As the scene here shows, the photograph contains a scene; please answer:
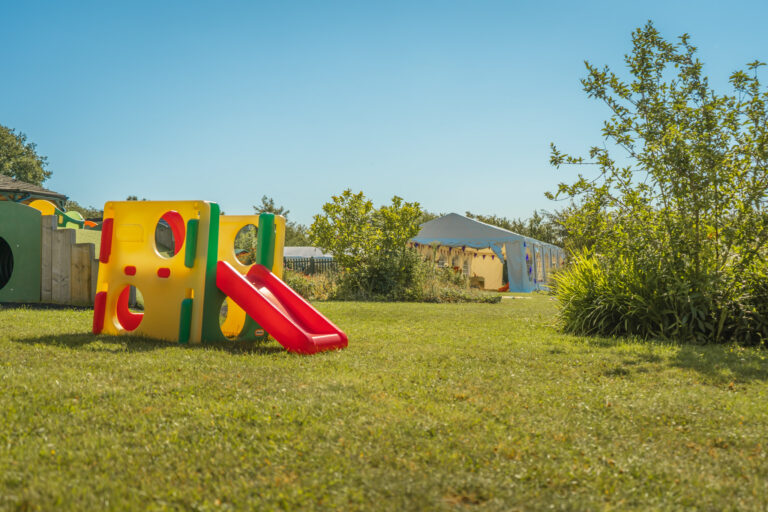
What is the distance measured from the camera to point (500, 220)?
156ft

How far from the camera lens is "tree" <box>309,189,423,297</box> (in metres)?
15.9

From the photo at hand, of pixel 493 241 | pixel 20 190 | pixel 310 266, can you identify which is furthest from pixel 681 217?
pixel 20 190

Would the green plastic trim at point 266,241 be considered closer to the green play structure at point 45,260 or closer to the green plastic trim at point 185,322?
the green plastic trim at point 185,322

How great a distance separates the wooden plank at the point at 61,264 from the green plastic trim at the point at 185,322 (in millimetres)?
5134

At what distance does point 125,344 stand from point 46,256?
556 cm

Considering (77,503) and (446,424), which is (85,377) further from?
(446,424)

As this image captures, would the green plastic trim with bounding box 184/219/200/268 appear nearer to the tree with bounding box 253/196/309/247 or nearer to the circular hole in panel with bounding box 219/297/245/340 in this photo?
the circular hole in panel with bounding box 219/297/245/340

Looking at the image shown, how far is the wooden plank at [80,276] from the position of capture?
10031 millimetres

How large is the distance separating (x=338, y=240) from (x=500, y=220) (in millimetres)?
33100

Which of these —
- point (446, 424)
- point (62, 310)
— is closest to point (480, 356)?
point (446, 424)

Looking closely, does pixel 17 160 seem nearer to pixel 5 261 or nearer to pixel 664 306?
pixel 5 261

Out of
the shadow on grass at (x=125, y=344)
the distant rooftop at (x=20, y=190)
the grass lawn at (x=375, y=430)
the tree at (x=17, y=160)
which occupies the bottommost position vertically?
the grass lawn at (x=375, y=430)

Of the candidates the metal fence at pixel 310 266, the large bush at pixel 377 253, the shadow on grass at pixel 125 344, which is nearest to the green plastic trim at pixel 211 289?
the shadow on grass at pixel 125 344

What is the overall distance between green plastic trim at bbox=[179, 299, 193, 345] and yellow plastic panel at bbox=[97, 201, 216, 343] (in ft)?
0.16
